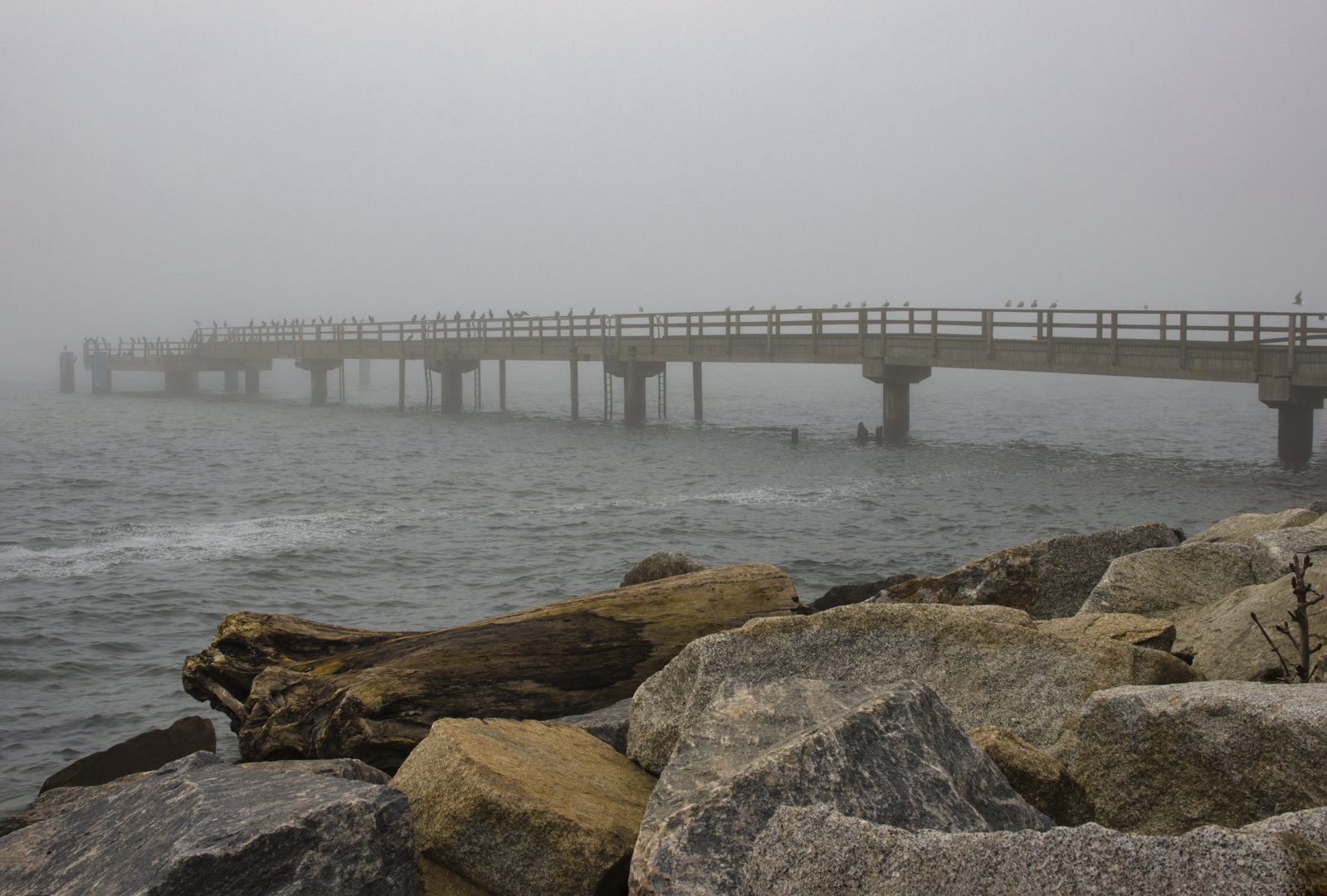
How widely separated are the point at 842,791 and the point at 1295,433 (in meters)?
24.0

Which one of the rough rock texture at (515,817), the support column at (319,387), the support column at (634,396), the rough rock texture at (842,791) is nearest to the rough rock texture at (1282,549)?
the rough rock texture at (842,791)

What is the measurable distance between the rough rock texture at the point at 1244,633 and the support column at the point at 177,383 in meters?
69.6

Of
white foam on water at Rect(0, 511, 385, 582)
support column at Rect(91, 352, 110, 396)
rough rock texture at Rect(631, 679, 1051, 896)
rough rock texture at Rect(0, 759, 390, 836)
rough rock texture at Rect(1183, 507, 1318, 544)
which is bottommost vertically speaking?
white foam on water at Rect(0, 511, 385, 582)

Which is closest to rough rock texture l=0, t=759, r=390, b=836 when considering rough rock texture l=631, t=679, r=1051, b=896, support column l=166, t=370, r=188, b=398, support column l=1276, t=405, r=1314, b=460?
rough rock texture l=631, t=679, r=1051, b=896

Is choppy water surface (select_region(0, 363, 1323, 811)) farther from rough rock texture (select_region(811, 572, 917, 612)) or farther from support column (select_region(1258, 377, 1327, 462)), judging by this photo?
rough rock texture (select_region(811, 572, 917, 612))

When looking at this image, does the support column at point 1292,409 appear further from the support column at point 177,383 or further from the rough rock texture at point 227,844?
the support column at point 177,383

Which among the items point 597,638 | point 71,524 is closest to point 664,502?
point 71,524

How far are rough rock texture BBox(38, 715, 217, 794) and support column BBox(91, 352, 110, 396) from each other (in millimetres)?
71922

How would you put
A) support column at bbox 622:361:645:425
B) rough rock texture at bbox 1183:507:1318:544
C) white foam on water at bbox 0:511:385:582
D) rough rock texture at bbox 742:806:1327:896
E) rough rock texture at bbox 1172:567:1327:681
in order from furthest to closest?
1. support column at bbox 622:361:645:425
2. white foam on water at bbox 0:511:385:582
3. rough rock texture at bbox 1183:507:1318:544
4. rough rock texture at bbox 1172:567:1327:681
5. rough rock texture at bbox 742:806:1327:896

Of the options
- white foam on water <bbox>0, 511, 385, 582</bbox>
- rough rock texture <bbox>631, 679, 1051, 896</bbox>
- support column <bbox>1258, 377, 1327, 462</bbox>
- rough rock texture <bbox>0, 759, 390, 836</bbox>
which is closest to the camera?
rough rock texture <bbox>631, 679, 1051, 896</bbox>

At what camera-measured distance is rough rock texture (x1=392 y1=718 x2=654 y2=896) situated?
9.56 ft

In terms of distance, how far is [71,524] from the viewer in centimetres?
1546

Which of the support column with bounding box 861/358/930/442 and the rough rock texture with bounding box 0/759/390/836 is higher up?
the support column with bounding box 861/358/930/442

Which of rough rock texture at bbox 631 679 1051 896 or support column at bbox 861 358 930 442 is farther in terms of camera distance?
support column at bbox 861 358 930 442
